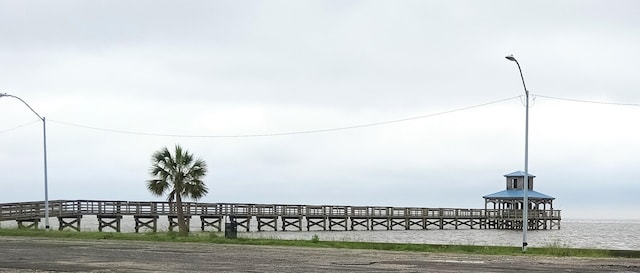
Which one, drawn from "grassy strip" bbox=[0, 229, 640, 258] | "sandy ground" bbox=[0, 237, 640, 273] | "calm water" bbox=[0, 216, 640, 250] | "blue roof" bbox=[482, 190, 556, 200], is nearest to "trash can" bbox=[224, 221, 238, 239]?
"grassy strip" bbox=[0, 229, 640, 258]

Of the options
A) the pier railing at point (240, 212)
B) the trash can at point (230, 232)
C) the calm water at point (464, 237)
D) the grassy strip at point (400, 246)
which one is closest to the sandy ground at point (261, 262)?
the grassy strip at point (400, 246)

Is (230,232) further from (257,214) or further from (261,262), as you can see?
(257,214)

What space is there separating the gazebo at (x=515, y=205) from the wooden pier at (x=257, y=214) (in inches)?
4.4

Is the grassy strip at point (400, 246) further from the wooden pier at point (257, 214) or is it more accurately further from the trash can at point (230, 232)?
the wooden pier at point (257, 214)

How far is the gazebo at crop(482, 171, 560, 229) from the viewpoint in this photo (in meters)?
91.3

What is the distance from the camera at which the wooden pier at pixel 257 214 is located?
2251 inches

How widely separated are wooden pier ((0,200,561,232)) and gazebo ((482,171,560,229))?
0.11m

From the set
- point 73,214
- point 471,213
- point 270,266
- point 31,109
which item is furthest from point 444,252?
point 471,213

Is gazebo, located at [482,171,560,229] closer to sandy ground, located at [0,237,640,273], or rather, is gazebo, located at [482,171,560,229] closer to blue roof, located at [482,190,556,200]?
blue roof, located at [482,190,556,200]

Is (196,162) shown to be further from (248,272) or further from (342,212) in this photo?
(342,212)

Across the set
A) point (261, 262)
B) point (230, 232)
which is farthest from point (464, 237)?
point (261, 262)

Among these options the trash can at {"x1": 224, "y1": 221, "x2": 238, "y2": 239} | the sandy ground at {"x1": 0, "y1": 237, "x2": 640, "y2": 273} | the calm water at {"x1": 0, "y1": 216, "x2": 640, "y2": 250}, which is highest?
the sandy ground at {"x1": 0, "y1": 237, "x2": 640, "y2": 273}

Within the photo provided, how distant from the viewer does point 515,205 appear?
93.6 meters

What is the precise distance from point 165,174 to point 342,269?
2738cm
